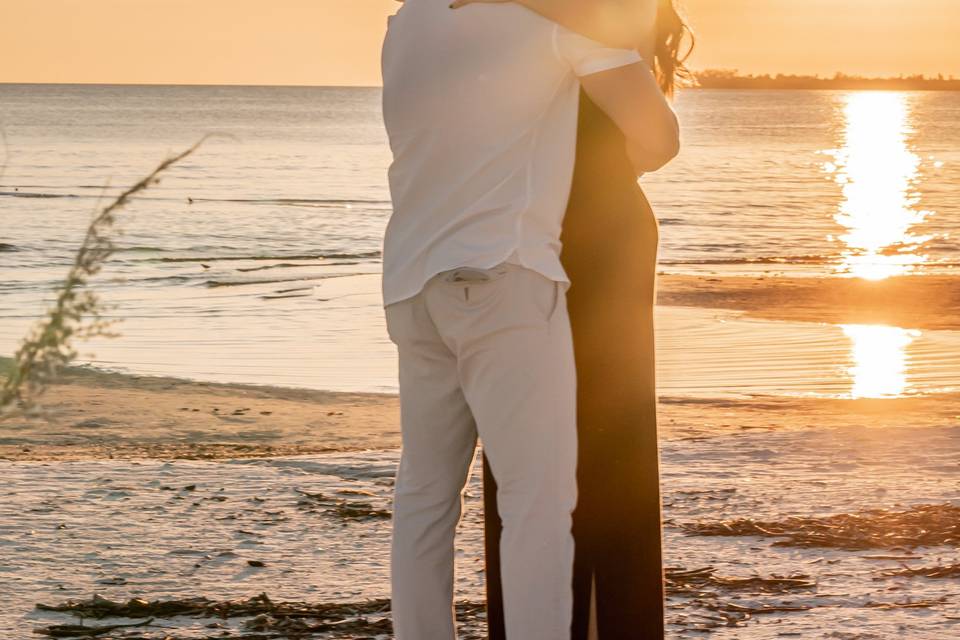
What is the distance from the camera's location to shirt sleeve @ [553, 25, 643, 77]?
2.15 meters

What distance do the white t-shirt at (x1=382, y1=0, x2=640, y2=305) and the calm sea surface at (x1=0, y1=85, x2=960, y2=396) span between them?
1.17 feet

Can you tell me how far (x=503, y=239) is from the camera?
2.16m

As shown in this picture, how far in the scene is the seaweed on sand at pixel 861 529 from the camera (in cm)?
426

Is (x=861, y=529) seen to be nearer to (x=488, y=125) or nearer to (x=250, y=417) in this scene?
(x=488, y=125)

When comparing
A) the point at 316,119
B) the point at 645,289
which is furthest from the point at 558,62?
the point at 316,119

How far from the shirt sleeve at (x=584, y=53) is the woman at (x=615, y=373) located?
12 centimetres

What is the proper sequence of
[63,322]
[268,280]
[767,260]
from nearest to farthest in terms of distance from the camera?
[63,322] < [268,280] < [767,260]

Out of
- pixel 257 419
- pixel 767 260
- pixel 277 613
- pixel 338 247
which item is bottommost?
pixel 277 613

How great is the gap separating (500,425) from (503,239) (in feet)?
1.07

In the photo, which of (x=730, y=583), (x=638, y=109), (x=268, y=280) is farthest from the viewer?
(x=268, y=280)

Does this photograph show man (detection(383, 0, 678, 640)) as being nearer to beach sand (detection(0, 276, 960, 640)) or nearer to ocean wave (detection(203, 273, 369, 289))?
beach sand (detection(0, 276, 960, 640))

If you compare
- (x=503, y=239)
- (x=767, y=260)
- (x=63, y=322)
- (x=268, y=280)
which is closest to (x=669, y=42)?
(x=503, y=239)

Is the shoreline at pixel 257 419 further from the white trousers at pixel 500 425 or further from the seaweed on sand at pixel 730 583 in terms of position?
the white trousers at pixel 500 425

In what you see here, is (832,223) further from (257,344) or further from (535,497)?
(535,497)
